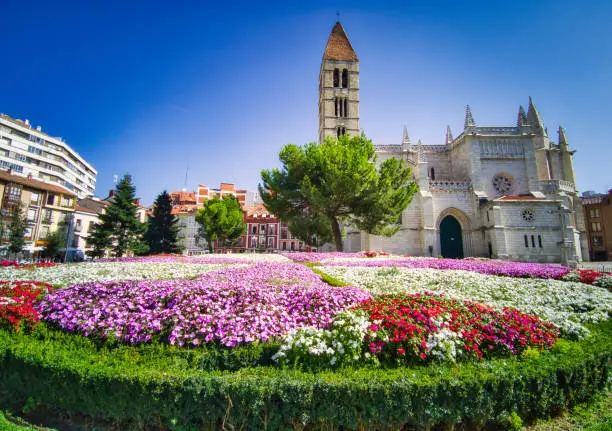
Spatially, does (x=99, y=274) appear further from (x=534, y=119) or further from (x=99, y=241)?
(x=534, y=119)

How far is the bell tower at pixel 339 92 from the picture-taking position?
36.8 meters

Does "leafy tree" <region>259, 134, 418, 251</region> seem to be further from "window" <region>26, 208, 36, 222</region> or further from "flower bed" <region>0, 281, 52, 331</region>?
"window" <region>26, 208, 36, 222</region>

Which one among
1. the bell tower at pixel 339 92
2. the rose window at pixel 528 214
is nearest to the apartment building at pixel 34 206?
the bell tower at pixel 339 92

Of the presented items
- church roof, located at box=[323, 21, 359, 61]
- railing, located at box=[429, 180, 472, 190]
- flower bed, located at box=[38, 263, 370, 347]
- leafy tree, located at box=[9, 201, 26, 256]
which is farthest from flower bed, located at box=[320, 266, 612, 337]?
church roof, located at box=[323, 21, 359, 61]

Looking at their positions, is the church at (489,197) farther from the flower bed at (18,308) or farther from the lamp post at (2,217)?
the lamp post at (2,217)

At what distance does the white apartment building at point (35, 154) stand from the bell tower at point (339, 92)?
46.1m

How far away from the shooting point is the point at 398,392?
10.4 feet

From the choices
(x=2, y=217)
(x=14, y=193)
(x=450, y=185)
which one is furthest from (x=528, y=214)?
(x=14, y=193)

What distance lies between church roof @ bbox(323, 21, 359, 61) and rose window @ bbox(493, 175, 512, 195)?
23.5m

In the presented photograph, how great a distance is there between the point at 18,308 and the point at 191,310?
3.31 meters

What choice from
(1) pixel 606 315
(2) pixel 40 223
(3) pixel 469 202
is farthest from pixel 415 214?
(2) pixel 40 223

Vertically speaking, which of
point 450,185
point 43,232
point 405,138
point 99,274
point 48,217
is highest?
point 405,138

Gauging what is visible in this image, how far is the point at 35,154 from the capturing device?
49.5m

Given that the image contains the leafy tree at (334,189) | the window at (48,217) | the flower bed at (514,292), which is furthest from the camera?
the window at (48,217)
